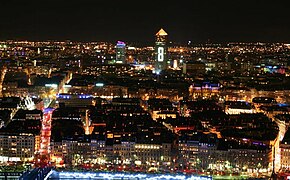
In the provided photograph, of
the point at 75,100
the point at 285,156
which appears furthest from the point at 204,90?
the point at 285,156

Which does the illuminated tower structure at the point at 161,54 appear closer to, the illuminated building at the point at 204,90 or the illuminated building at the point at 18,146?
the illuminated building at the point at 204,90

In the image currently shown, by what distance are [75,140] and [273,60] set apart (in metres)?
35.9

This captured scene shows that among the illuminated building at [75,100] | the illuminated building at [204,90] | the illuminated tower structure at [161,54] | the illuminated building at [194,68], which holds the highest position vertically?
the illuminated tower structure at [161,54]

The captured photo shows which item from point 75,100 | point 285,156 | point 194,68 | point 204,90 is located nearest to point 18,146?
point 285,156

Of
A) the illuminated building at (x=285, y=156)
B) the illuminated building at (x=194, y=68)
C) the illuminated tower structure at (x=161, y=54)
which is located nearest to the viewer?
the illuminated building at (x=285, y=156)

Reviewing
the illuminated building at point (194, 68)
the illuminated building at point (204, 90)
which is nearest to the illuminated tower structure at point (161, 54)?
the illuminated building at point (194, 68)

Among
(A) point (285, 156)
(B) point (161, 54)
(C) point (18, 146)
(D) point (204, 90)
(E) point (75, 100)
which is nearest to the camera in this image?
(A) point (285, 156)

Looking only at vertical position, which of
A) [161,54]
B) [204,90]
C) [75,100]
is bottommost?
[75,100]

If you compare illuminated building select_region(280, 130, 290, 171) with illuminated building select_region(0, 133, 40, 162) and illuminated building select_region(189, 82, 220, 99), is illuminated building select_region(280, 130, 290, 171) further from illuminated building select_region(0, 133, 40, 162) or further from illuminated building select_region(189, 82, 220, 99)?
illuminated building select_region(189, 82, 220, 99)

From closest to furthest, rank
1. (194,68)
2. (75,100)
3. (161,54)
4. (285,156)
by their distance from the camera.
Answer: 1. (285,156)
2. (75,100)
3. (194,68)
4. (161,54)

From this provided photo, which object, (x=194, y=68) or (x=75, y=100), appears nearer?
(x=75, y=100)

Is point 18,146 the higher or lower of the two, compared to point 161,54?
lower

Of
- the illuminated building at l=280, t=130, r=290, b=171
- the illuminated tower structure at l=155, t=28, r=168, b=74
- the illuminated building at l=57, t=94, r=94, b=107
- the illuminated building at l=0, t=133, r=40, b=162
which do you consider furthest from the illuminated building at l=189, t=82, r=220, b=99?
the illuminated building at l=0, t=133, r=40, b=162

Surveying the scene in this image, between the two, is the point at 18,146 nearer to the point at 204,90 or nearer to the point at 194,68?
the point at 204,90
